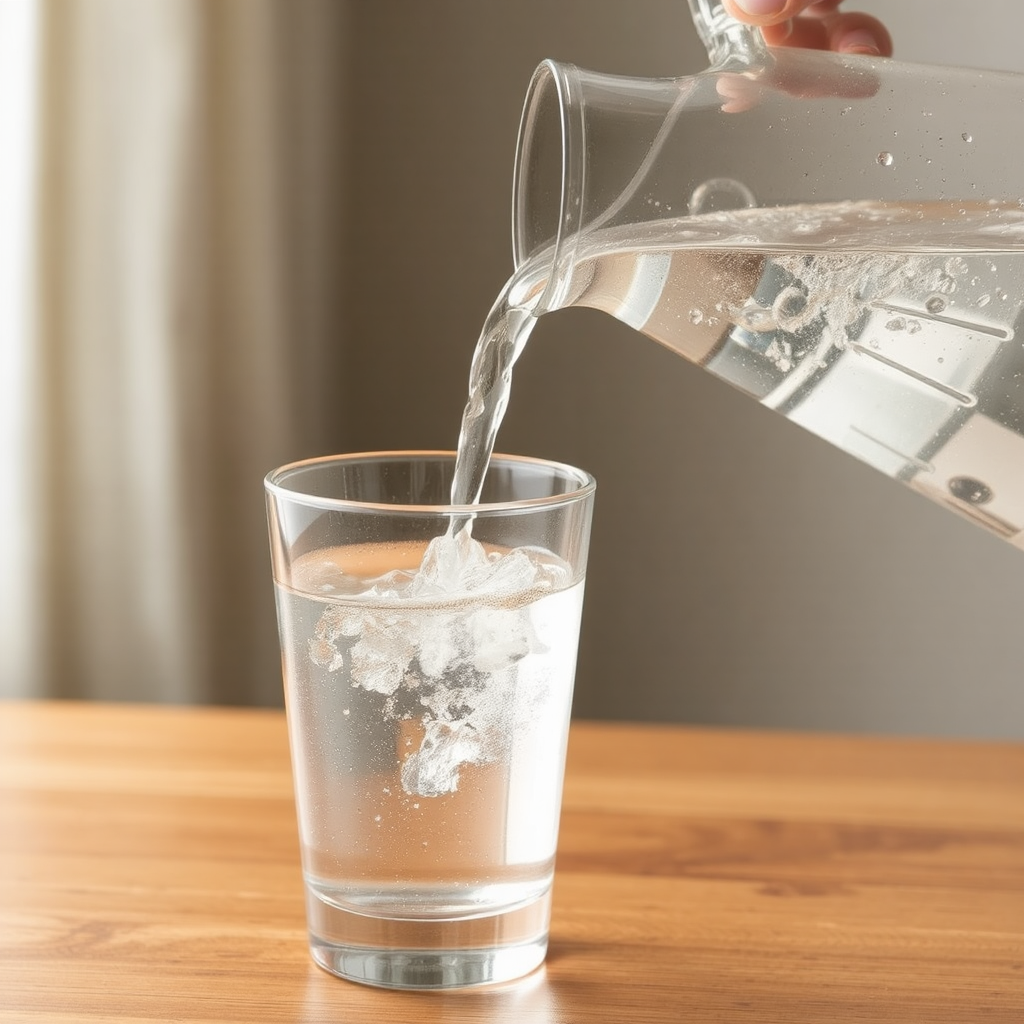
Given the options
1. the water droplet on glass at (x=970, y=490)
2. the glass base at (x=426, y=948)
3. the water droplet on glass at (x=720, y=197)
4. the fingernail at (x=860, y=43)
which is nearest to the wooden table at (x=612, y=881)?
the glass base at (x=426, y=948)

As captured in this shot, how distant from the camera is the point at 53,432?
160 centimetres

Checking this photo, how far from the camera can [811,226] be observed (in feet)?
2.27

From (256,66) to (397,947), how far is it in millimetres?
1355

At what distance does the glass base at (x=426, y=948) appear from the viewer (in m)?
0.69

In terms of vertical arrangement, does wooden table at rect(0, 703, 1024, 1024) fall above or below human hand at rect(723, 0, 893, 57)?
below

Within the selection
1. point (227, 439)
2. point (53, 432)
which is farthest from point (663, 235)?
point (227, 439)

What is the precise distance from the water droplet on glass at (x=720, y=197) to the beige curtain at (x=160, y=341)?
1027mm

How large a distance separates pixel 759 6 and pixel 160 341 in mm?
1022

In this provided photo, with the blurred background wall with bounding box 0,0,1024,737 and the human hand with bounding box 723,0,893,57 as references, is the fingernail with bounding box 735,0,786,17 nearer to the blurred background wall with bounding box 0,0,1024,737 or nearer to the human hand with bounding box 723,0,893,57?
the human hand with bounding box 723,0,893,57

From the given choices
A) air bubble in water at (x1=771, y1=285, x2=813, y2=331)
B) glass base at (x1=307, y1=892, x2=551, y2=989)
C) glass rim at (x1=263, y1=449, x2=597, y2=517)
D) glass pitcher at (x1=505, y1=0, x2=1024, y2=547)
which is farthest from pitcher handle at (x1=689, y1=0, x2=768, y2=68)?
glass base at (x1=307, y1=892, x2=551, y2=989)

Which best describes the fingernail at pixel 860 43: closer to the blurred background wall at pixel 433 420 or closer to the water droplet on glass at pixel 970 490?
the water droplet on glass at pixel 970 490

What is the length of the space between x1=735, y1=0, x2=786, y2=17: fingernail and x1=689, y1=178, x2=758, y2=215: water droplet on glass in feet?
0.51

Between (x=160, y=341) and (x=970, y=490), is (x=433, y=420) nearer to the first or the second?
(x=160, y=341)

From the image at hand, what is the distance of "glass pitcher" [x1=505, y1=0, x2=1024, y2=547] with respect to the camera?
68cm
